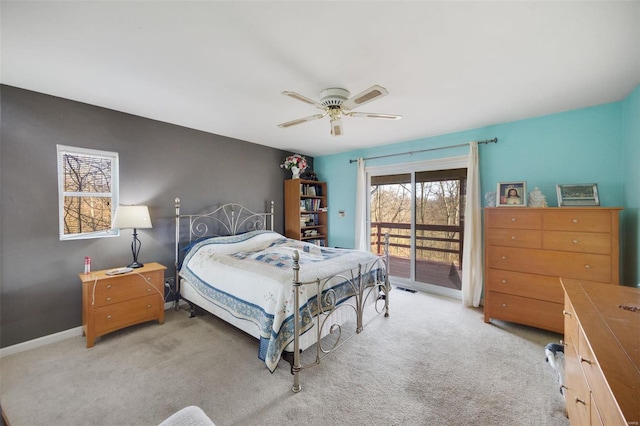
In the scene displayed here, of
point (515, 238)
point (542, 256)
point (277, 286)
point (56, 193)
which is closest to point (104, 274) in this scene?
point (56, 193)

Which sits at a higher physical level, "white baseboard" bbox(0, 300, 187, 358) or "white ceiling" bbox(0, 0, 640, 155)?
"white ceiling" bbox(0, 0, 640, 155)

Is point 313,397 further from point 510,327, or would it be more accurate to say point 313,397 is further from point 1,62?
point 1,62

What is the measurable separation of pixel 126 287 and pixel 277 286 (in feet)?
6.10

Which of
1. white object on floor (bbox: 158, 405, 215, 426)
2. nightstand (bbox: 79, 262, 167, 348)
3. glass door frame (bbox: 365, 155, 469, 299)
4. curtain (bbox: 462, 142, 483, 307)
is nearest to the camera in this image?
white object on floor (bbox: 158, 405, 215, 426)

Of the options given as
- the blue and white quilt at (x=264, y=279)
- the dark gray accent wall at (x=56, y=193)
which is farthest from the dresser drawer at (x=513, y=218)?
the dark gray accent wall at (x=56, y=193)

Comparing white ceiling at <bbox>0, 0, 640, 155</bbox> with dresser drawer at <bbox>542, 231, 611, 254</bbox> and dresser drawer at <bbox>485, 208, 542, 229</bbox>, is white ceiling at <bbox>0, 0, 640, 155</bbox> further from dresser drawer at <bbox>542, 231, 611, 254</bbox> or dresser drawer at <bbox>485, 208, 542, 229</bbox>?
dresser drawer at <bbox>542, 231, 611, 254</bbox>

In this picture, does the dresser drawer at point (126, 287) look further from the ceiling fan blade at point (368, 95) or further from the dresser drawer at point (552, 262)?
the dresser drawer at point (552, 262)

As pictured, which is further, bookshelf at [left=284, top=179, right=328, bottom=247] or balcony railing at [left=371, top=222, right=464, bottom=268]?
bookshelf at [left=284, top=179, right=328, bottom=247]

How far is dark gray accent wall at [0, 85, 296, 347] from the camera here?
2.37 meters

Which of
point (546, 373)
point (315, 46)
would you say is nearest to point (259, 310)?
point (315, 46)

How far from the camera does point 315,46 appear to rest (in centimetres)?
176

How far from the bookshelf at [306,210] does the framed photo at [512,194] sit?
9.98ft

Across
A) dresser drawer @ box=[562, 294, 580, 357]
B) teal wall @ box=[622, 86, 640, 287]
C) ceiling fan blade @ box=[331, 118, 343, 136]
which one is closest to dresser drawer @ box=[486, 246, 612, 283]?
teal wall @ box=[622, 86, 640, 287]

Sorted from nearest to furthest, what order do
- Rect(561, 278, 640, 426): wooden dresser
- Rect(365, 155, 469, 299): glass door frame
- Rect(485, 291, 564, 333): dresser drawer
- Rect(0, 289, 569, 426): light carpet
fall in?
Rect(561, 278, 640, 426): wooden dresser
Rect(0, 289, 569, 426): light carpet
Rect(485, 291, 564, 333): dresser drawer
Rect(365, 155, 469, 299): glass door frame
